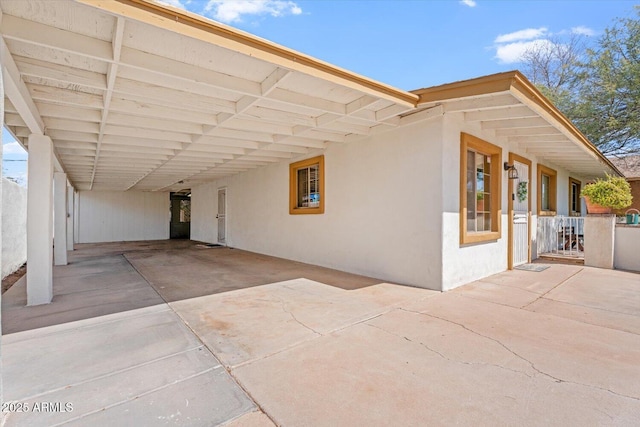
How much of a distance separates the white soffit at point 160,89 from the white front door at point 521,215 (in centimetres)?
364

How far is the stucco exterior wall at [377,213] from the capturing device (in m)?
4.86

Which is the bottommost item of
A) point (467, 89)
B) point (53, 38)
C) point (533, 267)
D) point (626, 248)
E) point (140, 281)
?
point (140, 281)

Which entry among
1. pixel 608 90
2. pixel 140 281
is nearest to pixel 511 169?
pixel 140 281

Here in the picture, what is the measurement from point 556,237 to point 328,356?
8934 millimetres

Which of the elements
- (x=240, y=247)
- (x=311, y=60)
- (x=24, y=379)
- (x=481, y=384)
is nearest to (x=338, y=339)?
(x=481, y=384)

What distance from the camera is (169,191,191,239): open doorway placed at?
55.7 feet

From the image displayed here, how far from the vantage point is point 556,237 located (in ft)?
28.5

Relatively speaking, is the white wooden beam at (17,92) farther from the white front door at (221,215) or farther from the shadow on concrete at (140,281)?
the white front door at (221,215)

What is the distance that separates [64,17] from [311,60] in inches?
79.9

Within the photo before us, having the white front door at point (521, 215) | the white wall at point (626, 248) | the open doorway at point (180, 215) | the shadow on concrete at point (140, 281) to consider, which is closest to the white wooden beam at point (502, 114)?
the white front door at point (521, 215)

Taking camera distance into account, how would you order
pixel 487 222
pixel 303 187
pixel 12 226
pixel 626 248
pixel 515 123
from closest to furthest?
pixel 515 123 < pixel 487 222 < pixel 626 248 < pixel 12 226 < pixel 303 187

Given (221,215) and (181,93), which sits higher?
(181,93)

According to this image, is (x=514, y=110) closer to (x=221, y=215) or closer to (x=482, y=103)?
(x=482, y=103)

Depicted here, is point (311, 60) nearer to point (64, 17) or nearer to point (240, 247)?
point (64, 17)
